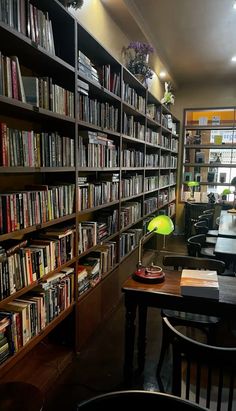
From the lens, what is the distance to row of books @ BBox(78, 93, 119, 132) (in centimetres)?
224

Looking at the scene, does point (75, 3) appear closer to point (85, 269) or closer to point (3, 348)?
point (85, 269)

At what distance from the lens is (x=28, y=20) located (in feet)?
5.14

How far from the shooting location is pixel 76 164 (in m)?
2.12

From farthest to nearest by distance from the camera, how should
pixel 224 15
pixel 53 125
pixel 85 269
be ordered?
pixel 224 15 < pixel 85 269 < pixel 53 125

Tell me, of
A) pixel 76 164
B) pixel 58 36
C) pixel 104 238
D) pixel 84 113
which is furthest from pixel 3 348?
pixel 58 36

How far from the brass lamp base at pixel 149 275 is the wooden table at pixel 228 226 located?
5.44 ft

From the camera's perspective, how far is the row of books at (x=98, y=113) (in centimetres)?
224

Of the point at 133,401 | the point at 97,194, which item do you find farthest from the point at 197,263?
the point at 133,401

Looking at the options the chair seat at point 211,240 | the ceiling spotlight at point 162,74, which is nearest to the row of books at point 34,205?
the chair seat at point 211,240

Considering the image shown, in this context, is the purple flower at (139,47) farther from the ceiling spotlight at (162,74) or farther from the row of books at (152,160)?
the ceiling spotlight at (162,74)

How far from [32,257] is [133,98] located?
2.32 meters

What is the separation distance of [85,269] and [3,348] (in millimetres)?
998

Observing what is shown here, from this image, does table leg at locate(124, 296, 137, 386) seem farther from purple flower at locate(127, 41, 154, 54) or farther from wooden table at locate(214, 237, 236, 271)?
purple flower at locate(127, 41, 154, 54)

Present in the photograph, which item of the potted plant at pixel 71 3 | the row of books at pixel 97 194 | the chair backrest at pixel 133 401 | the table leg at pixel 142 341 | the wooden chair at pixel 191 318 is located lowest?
the table leg at pixel 142 341
